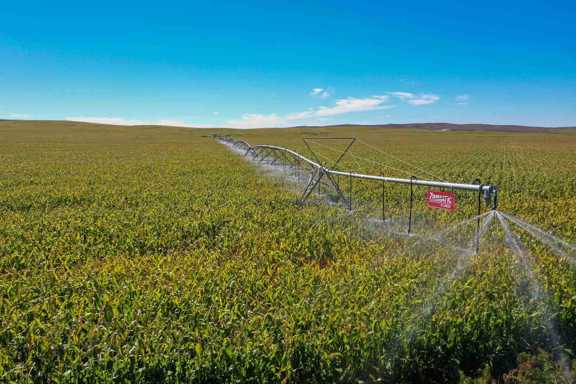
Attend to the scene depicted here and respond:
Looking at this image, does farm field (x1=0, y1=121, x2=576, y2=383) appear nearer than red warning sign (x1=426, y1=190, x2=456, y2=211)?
Yes

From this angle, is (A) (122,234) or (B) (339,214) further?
(B) (339,214)

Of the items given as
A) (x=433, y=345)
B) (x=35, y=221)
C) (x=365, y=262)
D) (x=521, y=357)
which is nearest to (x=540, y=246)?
(x=365, y=262)

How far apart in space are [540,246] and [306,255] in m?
4.22

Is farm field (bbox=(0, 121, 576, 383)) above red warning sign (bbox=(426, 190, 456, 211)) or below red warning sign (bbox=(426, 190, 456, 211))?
below

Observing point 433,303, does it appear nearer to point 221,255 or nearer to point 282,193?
point 221,255

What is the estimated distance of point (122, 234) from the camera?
27.9 feet

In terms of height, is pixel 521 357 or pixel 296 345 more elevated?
pixel 296 345

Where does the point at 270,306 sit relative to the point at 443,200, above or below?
below

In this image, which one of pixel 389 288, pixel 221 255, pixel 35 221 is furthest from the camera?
pixel 35 221

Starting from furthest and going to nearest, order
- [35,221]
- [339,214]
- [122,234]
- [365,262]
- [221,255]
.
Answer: [339,214] < [35,221] < [122,234] < [221,255] < [365,262]

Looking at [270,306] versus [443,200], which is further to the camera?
[443,200]

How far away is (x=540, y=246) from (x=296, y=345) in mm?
5683

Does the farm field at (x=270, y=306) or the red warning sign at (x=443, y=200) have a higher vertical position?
the red warning sign at (x=443, y=200)

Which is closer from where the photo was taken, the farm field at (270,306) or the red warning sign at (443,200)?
the farm field at (270,306)
